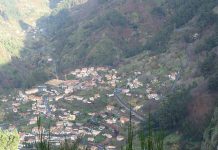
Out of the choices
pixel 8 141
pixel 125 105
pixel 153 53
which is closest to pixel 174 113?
pixel 125 105

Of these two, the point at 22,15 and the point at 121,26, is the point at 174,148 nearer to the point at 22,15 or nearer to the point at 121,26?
the point at 121,26

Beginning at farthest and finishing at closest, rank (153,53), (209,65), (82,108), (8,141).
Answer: (153,53) < (82,108) < (209,65) < (8,141)

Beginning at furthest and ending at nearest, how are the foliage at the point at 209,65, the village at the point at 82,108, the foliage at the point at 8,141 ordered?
1. the foliage at the point at 209,65
2. the village at the point at 82,108
3. the foliage at the point at 8,141

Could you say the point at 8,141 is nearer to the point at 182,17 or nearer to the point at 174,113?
the point at 174,113

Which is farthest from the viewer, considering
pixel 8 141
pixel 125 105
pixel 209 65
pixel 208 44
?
pixel 208 44

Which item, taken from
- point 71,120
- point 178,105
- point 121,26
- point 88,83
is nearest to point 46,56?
point 121,26

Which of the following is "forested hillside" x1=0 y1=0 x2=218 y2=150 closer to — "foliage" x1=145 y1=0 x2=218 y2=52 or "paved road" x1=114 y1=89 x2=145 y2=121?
"foliage" x1=145 y1=0 x2=218 y2=52

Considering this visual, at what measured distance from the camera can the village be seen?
54.9 meters

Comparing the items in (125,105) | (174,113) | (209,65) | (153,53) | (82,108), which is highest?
(153,53)

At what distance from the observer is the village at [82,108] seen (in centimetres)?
5491

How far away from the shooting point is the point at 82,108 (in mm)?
66375

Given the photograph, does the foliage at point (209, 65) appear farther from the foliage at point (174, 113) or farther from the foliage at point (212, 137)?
the foliage at point (212, 137)

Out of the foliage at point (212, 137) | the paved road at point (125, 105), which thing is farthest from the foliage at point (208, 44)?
the foliage at point (212, 137)

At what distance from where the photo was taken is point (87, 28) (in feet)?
373
